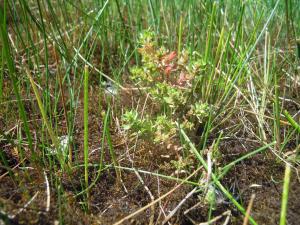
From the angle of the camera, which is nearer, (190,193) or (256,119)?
(190,193)

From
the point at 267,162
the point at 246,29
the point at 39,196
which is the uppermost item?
the point at 246,29

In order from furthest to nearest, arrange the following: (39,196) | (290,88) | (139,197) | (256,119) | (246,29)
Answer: (246,29) → (290,88) → (256,119) → (139,197) → (39,196)

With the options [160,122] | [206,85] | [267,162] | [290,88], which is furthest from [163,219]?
[290,88]

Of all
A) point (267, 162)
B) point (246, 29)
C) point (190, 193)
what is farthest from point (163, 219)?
point (246, 29)

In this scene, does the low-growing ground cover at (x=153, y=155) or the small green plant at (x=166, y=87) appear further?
the small green plant at (x=166, y=87)

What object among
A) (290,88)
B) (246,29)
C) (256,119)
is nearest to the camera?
(256,119)

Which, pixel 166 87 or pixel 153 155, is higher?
pixel 166 87

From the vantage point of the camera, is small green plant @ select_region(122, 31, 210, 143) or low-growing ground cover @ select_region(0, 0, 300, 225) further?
small green plant @ select_region(122, 31, 210, 143)

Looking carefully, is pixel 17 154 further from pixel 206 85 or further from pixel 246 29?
pixel 246 29

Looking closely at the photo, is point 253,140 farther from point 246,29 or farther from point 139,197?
point 246,29

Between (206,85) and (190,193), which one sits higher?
(206,85)
